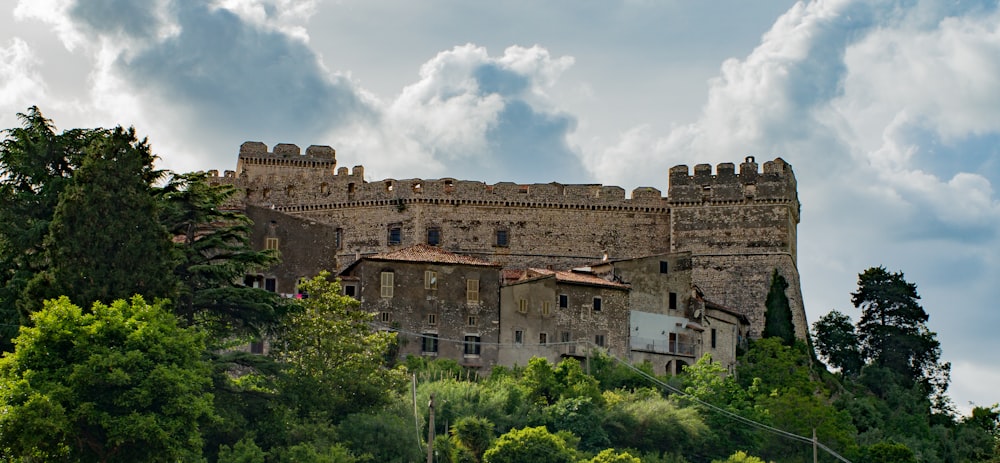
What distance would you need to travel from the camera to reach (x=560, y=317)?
59.6 metres

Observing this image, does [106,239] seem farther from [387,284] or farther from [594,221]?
[594,221]

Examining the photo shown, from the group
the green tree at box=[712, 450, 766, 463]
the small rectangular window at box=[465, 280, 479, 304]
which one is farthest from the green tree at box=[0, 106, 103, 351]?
the green tree at box=[712, 450, 766, 463]

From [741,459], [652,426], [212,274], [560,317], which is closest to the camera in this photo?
[212,274]

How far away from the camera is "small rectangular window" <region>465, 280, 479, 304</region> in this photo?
192 ft

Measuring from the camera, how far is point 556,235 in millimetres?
71438

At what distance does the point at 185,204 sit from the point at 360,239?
86.0 feet

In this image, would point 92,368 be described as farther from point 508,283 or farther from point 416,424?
point 508,283

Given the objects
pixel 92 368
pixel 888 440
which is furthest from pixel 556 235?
pixel 92 368

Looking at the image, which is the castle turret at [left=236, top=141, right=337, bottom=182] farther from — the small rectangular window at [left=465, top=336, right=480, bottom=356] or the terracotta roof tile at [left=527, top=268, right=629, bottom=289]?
the small rectangular window at [left=465, top=336, right=480, bottom=356]

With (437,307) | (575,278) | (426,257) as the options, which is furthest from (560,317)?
(426,257)

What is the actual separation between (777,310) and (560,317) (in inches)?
554

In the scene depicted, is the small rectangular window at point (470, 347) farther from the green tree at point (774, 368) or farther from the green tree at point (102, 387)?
the green tree at point (102, 387)

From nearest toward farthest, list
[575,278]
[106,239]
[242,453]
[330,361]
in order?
[106,239] → [242,453] → [330,361] → [575,278]

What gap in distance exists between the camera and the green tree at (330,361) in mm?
46344
